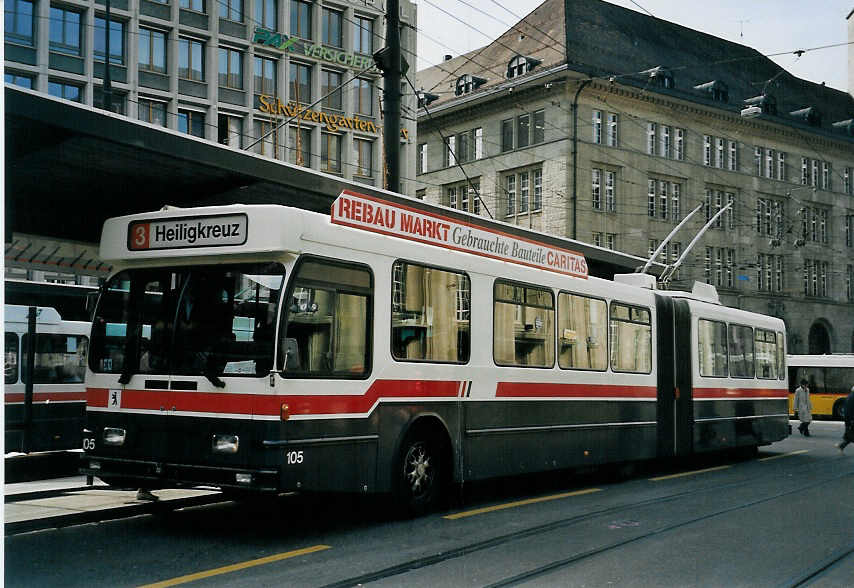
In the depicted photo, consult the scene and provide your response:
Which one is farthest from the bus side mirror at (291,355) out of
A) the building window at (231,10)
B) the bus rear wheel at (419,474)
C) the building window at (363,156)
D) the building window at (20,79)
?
the building window at (363,156)

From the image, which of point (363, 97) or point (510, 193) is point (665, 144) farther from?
point (363, 97)

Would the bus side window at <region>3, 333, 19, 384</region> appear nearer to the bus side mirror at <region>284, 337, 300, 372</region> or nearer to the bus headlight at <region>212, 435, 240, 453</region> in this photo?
the bus headlight at <region>212, 435, 240, 453</region>

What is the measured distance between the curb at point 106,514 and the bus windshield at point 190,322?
1467mm

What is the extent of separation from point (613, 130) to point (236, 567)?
50.3 meters

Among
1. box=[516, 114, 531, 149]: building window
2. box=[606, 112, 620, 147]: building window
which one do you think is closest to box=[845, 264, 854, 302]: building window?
box=[606, 112, 620, 147]: building window

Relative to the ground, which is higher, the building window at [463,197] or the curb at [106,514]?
the building window at [463,197]

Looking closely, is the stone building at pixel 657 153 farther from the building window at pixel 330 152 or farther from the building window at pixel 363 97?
the building window at pixel 330 152

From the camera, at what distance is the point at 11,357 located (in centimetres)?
1798

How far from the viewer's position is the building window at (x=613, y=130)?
55.4m

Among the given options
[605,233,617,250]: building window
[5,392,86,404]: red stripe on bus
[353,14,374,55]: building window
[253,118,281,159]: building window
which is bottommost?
[5,392,86,404]: red stripe on bus

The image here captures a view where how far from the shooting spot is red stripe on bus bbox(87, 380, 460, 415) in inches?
346

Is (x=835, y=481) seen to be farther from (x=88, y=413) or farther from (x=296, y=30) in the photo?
(x=296, y=30)

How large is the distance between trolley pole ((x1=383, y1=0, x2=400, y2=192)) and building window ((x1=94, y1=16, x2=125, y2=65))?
2952cm

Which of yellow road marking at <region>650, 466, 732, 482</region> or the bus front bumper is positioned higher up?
the bus front bumper
